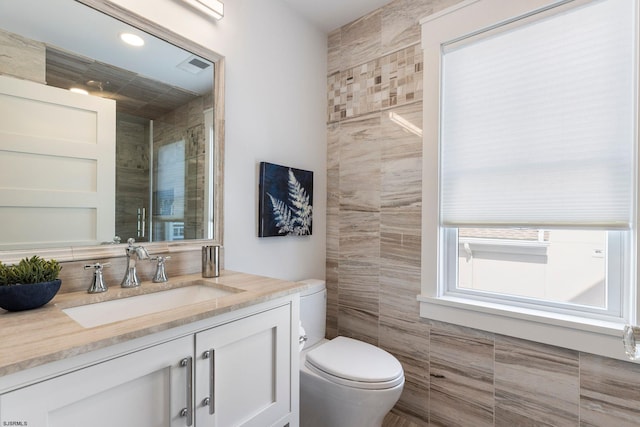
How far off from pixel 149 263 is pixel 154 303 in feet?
0.63

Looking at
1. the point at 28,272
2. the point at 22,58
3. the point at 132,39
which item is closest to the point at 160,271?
the point at 28,272

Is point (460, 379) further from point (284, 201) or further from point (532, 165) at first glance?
point (284, 201)

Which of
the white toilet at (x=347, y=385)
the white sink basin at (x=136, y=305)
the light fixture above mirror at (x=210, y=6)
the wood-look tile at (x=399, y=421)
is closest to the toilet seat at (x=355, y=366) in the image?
the white toilet at (x=347, y=385)

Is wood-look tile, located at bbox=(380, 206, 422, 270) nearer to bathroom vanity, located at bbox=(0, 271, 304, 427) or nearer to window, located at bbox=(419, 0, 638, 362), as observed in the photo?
window, located at bbox=(419, 0, 638, 362)

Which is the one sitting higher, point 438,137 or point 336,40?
point 336,40

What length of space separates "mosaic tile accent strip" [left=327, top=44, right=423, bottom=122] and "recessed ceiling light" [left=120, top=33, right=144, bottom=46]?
1.21 meters

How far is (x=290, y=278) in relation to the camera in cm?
188

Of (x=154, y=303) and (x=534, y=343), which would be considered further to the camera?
(x=534, y=343)

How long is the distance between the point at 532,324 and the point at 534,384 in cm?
27

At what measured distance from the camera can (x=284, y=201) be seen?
181 cm

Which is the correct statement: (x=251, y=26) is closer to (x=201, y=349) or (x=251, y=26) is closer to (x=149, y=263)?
(x=149, y=263)

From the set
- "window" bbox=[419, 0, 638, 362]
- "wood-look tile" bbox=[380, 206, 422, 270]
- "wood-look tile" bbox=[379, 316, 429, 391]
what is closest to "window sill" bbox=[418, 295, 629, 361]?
"window" bbox=[419, 0, 638, 362]

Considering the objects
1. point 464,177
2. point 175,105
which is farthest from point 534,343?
point 175,105

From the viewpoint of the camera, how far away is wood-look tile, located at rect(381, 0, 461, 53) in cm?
170
